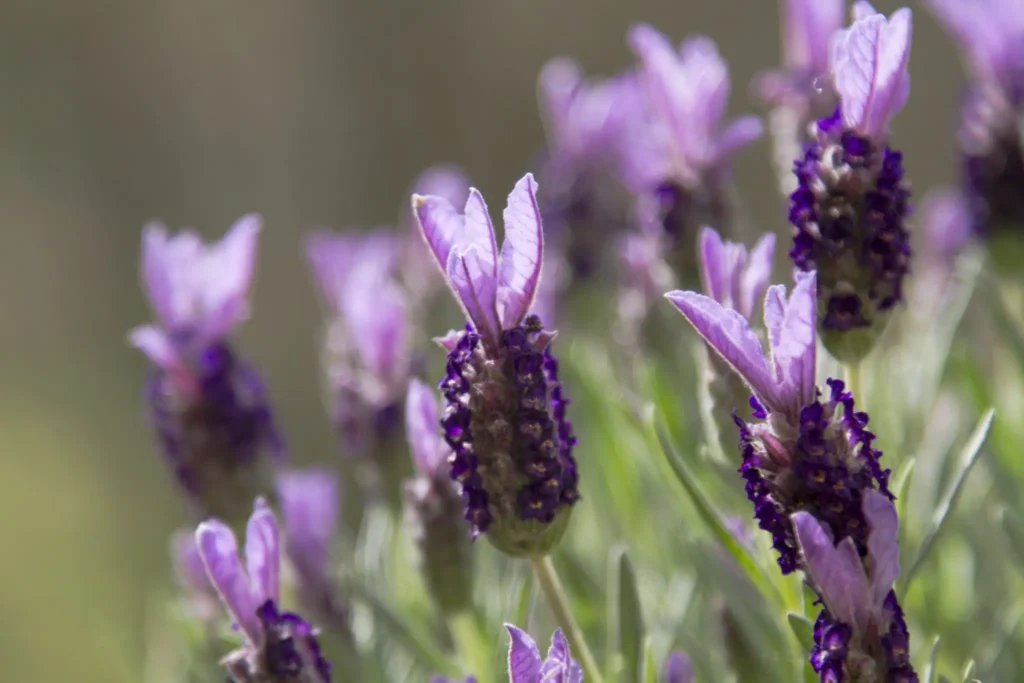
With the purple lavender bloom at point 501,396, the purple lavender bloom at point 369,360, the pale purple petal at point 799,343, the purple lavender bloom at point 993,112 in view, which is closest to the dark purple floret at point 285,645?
the purple lavender bloom at point 501,396

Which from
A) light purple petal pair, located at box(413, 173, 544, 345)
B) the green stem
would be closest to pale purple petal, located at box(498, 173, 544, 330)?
light purple petal pair, located at box(413, 173, 544, 345)

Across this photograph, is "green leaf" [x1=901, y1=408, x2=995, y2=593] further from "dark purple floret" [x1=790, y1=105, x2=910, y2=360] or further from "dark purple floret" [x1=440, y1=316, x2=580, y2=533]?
"dark purple floret" [x1=440, y1=316, x2=580, y2=533]

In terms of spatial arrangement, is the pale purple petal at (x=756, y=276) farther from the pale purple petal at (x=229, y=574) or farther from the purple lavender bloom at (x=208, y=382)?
the purple lavender bloom at (x=208, y=382)

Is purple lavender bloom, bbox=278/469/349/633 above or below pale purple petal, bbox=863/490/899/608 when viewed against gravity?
above

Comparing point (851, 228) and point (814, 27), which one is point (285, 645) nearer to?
point (851, 228)

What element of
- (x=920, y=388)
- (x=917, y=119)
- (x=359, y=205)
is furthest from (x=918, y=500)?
(x=359, y=205)

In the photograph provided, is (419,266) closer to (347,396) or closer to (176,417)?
(347,396)
